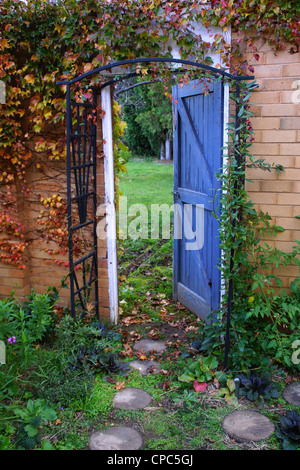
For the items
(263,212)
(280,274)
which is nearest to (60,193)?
(263,212)

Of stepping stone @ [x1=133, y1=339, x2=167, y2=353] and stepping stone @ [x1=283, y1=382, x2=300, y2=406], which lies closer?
stepping stone @ [x1=283, y1=382, x2=300, y2=406]

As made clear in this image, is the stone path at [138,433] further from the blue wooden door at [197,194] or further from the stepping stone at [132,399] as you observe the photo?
the blue wooden door at [197,194]

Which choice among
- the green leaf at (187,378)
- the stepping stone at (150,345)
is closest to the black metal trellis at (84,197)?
the stepping stone at (150,345)

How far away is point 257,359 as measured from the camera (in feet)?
10.6

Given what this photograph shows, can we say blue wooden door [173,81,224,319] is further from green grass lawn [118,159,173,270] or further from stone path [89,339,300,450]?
stone path [89,339,300,450]

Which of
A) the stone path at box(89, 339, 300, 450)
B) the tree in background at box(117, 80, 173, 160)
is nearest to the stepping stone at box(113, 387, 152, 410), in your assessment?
the stone path at box(89, 339, 300, 450)

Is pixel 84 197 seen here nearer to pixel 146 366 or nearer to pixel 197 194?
pixel 197 194

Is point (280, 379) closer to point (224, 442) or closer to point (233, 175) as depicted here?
point (224, 442)

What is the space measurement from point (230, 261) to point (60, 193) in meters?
1.88

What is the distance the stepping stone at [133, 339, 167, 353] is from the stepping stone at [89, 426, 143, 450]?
43.7 inches

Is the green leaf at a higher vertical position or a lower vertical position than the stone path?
higher

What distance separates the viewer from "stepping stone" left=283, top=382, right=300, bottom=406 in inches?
116

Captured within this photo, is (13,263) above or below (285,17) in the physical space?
below

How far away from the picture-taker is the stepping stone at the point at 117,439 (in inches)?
99.0
